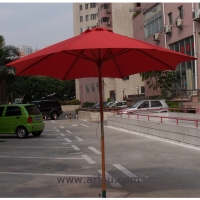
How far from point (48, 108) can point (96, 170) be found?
31112mm

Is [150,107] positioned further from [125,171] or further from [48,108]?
[125,171]

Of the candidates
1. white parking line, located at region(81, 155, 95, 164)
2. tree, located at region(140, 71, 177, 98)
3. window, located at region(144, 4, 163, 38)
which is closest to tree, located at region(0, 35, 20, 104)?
tree, located at region(140, 71, 177, 98)

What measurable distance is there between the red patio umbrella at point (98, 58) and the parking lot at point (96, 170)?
1.36m

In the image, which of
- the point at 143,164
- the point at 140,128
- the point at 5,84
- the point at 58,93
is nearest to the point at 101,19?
the point at 58,93

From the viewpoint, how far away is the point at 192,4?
3212 centimetres

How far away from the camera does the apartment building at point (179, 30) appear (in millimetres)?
32125

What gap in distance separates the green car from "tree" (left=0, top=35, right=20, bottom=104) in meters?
15.7

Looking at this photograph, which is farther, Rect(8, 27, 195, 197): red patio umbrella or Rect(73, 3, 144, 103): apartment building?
Rect(73, 3, 144, 103): apartment building

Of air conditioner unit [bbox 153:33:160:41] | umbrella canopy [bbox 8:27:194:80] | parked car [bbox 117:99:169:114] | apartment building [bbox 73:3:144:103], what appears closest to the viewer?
umbrella canopy [bbox 8:27:194:80]

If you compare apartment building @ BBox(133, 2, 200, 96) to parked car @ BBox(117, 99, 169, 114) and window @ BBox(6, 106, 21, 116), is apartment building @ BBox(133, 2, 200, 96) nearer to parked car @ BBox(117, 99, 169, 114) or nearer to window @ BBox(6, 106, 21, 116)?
parked car @ BBox(117, 99, 169, 114)

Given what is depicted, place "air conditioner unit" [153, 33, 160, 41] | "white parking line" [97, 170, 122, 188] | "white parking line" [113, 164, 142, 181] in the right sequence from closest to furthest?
"white parking line" [97, 170, 122, 188] < "white parking line" [113, 164, 142, 181] < "air conditioner unit" [153, 33, 160, 41]

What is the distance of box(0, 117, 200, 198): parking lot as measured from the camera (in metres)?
7.60

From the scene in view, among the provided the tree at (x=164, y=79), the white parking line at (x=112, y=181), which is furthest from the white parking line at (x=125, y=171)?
the tree at (x=164, y=79)

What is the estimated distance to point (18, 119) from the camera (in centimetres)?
1925
